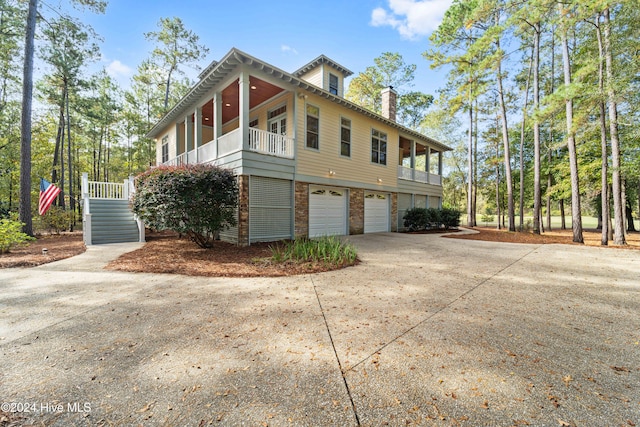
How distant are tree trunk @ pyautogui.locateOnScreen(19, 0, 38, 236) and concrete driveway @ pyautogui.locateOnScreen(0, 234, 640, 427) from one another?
293 inches

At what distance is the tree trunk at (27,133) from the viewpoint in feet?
31.0

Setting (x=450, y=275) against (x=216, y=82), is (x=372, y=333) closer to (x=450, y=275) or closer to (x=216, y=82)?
(x=450, y=275)

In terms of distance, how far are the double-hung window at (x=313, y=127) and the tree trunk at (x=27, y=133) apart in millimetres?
10474

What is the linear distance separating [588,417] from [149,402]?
274 centimetres

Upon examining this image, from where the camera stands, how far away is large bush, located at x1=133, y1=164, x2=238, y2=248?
6.60 m

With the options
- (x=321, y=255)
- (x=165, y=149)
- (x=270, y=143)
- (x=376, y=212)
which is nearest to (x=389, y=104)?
(x=376, y=212)

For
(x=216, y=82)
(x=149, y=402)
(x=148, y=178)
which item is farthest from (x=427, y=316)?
(x=216, y=82)

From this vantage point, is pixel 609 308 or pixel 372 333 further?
pixel 609 308

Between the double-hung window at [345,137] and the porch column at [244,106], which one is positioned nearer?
the porch column at [244,106]

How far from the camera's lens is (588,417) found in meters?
1.57

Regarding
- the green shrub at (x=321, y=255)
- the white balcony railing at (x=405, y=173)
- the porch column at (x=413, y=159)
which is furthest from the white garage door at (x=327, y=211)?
the porch column at (x=413, y=159)

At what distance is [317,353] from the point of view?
228 centimetres

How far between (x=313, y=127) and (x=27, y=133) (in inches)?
429

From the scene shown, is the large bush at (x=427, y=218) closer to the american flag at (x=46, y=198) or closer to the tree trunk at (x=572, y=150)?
the tree trunk at (x=572, y=150)
